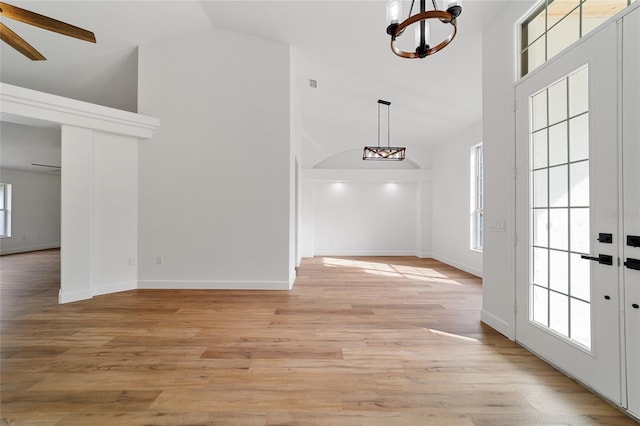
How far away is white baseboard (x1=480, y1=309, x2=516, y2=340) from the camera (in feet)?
8.75

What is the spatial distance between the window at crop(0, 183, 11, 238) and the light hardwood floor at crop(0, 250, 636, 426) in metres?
7.69

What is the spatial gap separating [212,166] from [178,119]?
0.95 metres

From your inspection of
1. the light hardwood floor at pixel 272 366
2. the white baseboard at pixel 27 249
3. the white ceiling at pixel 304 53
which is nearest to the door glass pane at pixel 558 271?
the light hardwood floor at pixel 272 366

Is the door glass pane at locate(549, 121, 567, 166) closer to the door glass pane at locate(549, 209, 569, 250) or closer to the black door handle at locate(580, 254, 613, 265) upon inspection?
the door glass pane at locate(549, 209, 569, 250)

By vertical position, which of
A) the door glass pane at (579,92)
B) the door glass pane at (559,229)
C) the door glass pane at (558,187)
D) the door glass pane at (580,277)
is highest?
the door glass pane at (579,92)

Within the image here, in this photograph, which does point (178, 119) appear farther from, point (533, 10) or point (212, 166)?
point (533, 10)

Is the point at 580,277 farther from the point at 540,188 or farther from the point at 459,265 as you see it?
the point at 459,265

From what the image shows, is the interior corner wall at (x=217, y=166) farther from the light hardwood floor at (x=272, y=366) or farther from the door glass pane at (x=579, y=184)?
the door glass pane at (x=579, y=184)

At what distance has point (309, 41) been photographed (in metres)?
4.11

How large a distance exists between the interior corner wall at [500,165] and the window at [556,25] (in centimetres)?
10

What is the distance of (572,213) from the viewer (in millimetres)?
2047

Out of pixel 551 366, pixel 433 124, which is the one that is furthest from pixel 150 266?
pixel 433 124

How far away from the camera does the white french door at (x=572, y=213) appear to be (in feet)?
5.76

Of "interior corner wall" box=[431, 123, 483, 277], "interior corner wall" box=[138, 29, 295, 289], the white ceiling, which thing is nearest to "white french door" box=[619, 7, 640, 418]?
the white ceiling
